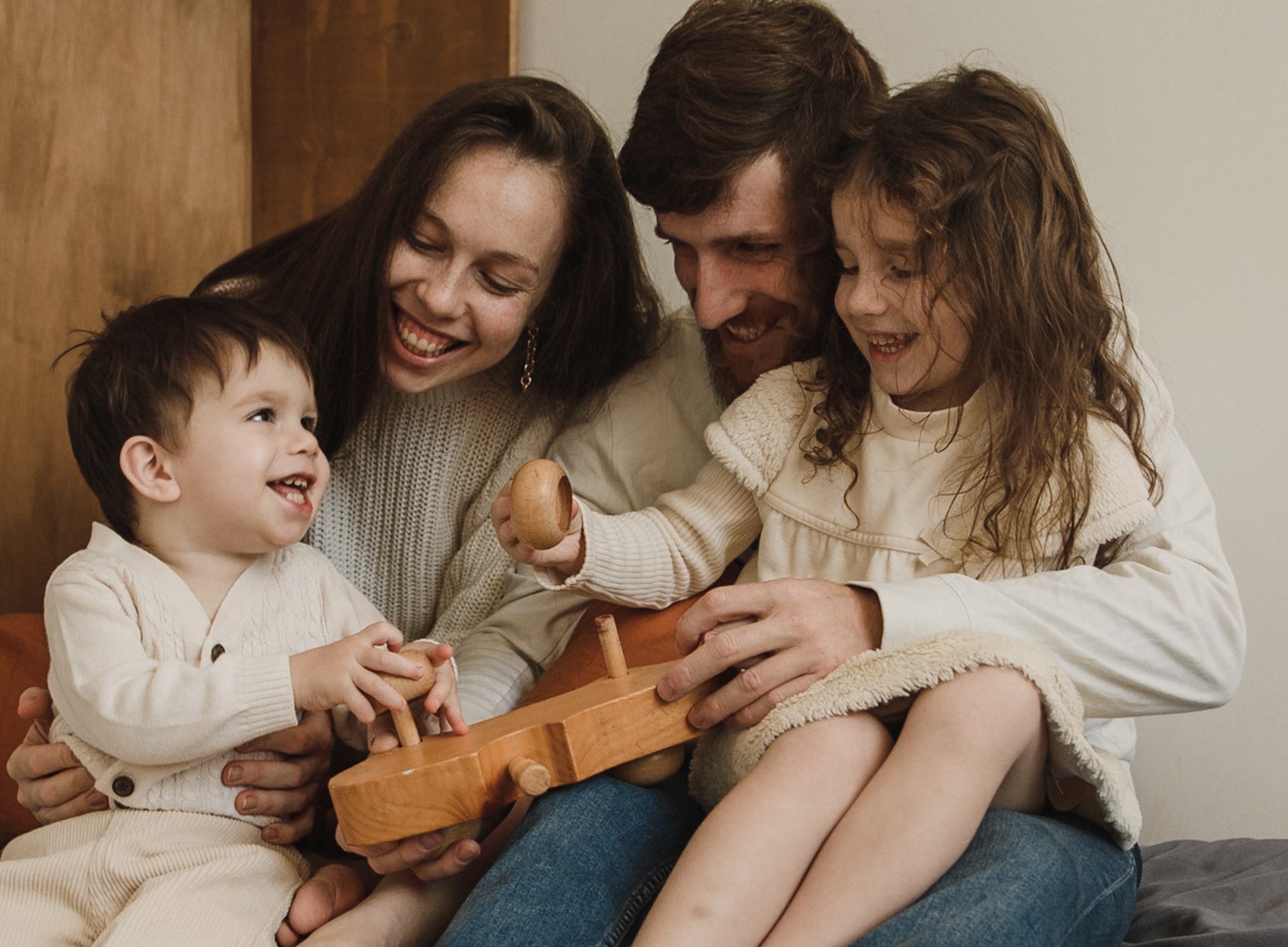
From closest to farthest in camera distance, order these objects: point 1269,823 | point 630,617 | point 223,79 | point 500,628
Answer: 1. point 630,617
2. point 500,628
3. point 1269,823
4. point 223,79

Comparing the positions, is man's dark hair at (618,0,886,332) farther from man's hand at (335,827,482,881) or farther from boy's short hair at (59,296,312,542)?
man's hand at (335,827,482,881)

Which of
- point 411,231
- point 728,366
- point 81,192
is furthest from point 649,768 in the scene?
point 81,192

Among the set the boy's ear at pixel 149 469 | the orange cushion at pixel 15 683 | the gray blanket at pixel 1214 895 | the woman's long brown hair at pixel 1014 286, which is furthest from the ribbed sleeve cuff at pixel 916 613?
the orange cushion at pixel 15 683

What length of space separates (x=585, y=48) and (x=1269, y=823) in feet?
4.91

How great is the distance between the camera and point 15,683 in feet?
4.70

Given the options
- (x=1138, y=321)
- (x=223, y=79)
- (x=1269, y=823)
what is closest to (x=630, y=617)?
(x=1138, y=321)

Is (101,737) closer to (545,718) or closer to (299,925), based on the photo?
(299,925)

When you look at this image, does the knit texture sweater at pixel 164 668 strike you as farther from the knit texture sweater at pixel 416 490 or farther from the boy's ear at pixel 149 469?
the knit texture sweater at pixel 416 490

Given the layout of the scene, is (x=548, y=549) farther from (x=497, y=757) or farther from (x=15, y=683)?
(x=15, y=683)

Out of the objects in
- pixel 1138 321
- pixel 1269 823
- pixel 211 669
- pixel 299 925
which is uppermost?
pixel 1138 321

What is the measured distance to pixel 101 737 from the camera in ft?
3.66

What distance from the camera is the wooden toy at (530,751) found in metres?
0.98

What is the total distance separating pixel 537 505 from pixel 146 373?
43 cm

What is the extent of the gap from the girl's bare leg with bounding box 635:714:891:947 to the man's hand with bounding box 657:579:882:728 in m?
0.06
